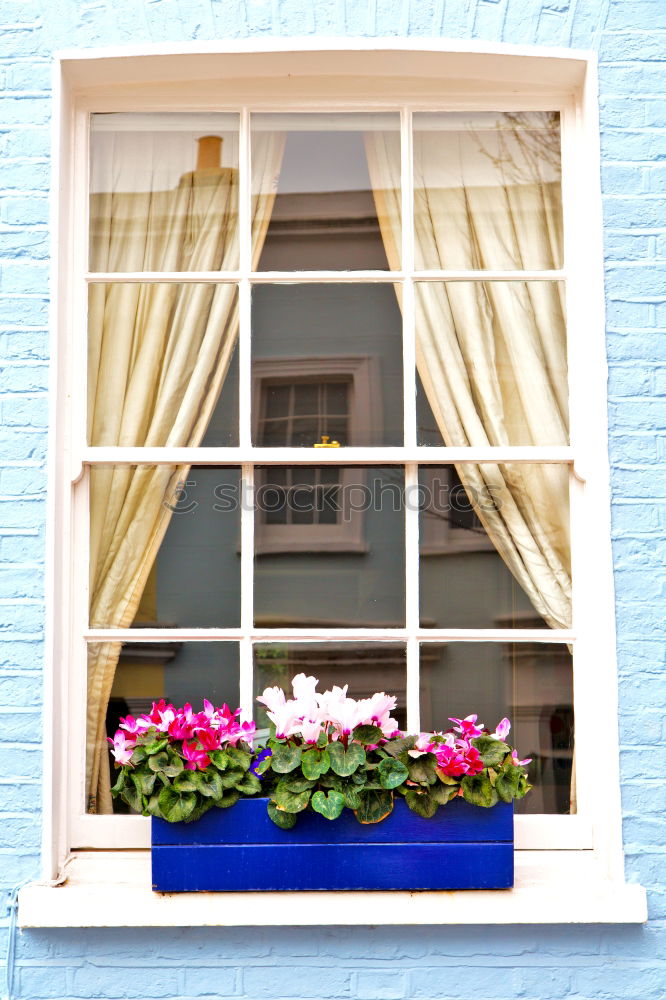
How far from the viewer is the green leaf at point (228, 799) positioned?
93.4 inches

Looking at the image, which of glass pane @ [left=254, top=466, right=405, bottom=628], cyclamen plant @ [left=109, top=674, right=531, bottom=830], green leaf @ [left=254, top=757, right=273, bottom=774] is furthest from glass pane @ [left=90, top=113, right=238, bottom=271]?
green leaf @ [left=254, top=757, right=273, bottom=774]

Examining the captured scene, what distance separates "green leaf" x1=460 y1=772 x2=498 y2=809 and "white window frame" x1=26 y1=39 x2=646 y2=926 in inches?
9.2

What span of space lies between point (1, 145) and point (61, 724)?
1.47 meters

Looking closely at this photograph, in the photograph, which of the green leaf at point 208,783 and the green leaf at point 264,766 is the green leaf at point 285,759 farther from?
the green leaf at point 208,783

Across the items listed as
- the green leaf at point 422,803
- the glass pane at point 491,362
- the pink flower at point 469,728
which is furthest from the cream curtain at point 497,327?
the green leaf at point 422,803

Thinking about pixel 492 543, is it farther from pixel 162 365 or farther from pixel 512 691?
pixel 162 365

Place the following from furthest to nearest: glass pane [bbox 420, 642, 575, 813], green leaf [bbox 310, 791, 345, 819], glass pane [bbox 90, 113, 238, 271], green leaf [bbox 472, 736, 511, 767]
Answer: glass pane [bbox 90, 113, 238, 271], glass pane [bbox 420, 642, 575, 813], green leaf [bbox 472, 736, 511, 767], green leaf [bbox 310, 791, 345, 819]

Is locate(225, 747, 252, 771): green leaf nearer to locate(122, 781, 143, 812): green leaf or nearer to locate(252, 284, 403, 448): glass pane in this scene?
locate(122, 781, 143, 812): green leaf

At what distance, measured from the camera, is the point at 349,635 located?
8.78ft

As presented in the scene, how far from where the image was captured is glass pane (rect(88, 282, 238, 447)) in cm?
271

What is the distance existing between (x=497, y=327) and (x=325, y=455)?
58cm

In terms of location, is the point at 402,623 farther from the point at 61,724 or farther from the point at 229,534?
the point at 61,724

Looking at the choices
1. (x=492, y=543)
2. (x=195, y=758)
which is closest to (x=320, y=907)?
(x=195, y=758)

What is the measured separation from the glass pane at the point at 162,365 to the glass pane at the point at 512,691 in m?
0.83
